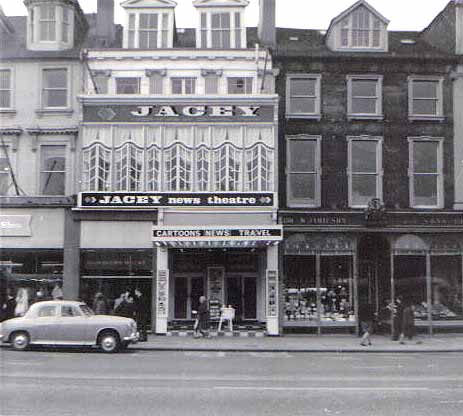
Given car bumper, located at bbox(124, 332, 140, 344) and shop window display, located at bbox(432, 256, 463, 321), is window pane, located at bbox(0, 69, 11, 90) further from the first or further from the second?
shop window display, located at bbox(432, 256, 463, 321)

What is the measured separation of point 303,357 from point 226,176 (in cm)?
1008

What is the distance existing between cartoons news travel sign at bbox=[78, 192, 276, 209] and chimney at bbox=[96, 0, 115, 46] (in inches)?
283

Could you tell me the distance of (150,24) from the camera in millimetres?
30594

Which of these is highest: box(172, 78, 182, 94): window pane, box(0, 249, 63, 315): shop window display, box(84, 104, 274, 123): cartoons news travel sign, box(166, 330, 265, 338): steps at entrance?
box(172, 78, 182, 94): window pane

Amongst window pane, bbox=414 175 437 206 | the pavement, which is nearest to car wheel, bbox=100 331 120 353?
the pavement

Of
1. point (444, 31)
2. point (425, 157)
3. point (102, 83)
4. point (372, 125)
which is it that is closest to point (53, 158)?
point (102, 83)

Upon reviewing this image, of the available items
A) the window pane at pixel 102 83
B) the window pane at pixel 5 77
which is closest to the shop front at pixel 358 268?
the window pane at pixel 102 83

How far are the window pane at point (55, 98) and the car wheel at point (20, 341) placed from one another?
39.8 feet

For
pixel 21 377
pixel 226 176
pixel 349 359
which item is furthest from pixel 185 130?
pixel 21 377

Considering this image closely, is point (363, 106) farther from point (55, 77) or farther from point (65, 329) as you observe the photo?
point (65, 329)

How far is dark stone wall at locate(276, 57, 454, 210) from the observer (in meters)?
30.2

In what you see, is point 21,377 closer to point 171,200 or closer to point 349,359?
point 349,359

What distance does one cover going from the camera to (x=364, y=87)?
3073 centimetres

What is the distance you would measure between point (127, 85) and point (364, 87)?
10.2m
